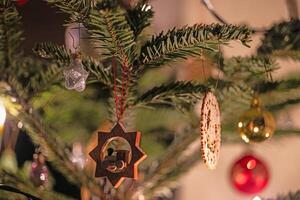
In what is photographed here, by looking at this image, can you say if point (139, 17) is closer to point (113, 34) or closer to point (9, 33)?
point (113, 34)

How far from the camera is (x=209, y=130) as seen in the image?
1.88 feet

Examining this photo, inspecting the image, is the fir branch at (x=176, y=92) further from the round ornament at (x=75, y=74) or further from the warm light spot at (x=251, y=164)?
the warm light spot at (x=251, y=164)

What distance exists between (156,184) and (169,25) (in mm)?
490

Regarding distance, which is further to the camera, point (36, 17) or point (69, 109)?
point (36, 17)

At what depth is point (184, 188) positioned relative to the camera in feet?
3.59

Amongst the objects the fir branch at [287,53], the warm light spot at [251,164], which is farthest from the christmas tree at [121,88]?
the warm light spot at [251,164]

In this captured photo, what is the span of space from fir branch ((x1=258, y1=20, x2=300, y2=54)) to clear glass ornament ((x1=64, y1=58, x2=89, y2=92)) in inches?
10.1

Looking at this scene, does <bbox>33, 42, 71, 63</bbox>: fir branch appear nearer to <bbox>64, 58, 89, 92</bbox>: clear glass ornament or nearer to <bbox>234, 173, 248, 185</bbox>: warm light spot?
<bbox>64, 58, 89, 92</bbox>: clear glass ornament

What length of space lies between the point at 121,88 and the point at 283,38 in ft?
0.78

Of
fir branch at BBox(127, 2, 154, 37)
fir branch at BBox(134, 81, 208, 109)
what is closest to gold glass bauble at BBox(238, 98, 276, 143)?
fir branch at BBox(134, 81, 208, 109)

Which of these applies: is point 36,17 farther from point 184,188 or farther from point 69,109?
point 184,188

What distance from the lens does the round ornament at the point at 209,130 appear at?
22.0 inches

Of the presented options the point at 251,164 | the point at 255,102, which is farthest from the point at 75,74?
the point at 251,164

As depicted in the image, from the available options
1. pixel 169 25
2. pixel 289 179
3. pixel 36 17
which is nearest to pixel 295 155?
pixel 289 179
